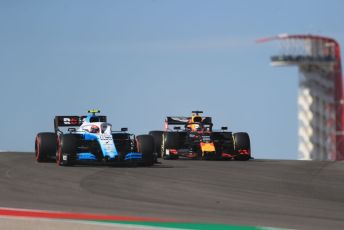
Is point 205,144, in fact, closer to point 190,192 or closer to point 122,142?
point 122,142

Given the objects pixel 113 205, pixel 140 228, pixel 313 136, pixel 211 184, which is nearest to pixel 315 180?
pixel 211 184

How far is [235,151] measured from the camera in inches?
1275

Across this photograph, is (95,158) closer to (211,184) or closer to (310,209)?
(211,184)

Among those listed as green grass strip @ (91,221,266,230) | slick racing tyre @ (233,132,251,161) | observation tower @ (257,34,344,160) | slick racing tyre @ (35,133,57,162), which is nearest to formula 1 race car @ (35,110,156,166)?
slick racing tyre @ (35,133,57,162)

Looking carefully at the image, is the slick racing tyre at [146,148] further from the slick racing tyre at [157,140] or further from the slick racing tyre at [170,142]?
the slick racing tyre at [157,140]

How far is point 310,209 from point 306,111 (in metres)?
105

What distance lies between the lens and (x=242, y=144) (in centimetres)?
3228

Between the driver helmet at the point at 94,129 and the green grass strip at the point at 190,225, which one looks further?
the driver helmet at the point at 94,129

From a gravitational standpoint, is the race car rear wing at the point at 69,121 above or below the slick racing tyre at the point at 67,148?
above

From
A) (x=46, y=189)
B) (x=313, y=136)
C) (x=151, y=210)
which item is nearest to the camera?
(x=151, y=210)

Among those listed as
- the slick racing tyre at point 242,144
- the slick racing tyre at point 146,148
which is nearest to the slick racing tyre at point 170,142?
the slick racing tyre at point 242,144

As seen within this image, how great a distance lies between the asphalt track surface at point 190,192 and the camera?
43.3 feet

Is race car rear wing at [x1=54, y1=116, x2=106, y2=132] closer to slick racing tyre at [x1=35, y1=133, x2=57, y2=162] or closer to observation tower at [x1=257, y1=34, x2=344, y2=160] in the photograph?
slick racing tyre at [x1=35, y1=133, x2=57, y2=162]

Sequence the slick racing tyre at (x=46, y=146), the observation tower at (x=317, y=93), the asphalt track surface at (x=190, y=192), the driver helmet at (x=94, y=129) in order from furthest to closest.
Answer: the observation tower at (x=317, y=93) → the slick racing tyre at (x=46, y=146) → the driver helmet at (x=94, y=129) → the asphalt track surface at (x=190, y=192)
